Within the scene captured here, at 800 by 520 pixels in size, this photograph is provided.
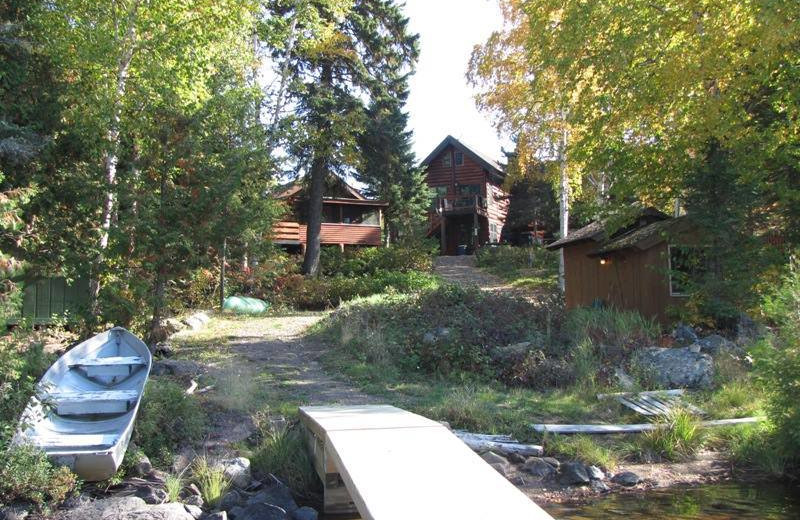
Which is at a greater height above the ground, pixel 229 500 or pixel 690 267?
pixel 690 267

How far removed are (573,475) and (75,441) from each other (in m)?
5.82

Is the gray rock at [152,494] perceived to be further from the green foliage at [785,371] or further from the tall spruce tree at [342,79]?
the tall spruce tree at [342,79]

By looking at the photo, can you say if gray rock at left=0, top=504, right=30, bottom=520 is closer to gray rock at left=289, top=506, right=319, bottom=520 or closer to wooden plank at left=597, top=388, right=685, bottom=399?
gray rock at left=289, top=506, right=319, bottom=520

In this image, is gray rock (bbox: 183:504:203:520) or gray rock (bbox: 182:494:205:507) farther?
gray rock (bbox: 182:494:205:507)

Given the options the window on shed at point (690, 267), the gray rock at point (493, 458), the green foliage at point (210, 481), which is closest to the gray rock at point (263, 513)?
the green foliage at point (210, 481)

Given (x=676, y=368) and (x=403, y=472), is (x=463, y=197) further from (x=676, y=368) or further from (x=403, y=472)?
(x=403, y=472)

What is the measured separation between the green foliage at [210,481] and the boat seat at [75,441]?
3.19 feet

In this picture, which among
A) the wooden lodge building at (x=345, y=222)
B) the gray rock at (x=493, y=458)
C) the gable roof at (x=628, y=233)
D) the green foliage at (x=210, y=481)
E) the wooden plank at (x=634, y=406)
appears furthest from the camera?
the wooden lodge building at (x=345, y=222)

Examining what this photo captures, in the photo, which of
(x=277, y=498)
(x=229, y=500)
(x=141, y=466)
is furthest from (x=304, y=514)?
(x=141, y=466)

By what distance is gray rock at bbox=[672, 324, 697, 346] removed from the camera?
1338 cm

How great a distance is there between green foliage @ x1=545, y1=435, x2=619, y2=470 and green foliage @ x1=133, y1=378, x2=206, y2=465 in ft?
15.3

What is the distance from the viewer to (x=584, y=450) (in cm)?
833

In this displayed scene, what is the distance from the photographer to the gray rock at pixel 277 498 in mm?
6656

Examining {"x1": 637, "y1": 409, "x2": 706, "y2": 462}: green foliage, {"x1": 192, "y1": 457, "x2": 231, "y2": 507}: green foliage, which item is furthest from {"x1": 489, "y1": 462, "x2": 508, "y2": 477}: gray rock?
{"x1": 192, "y1": 457, "x2": 231, "y2": 507}: green foliage
